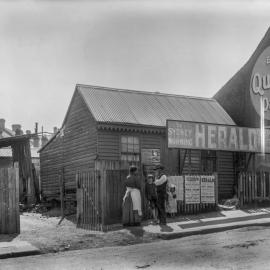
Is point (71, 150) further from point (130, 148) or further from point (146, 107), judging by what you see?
point (146, 107)

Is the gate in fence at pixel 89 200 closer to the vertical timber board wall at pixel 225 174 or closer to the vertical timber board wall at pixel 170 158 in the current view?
the vertical timber board wall at pixel 170 158

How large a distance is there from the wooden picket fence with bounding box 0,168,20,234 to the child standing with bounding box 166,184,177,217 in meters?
4.71

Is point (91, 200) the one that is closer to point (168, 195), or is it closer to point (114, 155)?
point (168, 195)

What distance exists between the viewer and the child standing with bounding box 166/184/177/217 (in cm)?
1505

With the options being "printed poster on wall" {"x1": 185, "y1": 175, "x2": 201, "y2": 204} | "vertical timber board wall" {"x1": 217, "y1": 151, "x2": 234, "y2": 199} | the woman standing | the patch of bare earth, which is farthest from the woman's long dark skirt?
"vertical timber board wall" {"x1": 217, "y1": 151, "x2": 234, "y2": 199}

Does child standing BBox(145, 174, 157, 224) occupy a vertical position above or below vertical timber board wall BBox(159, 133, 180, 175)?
below

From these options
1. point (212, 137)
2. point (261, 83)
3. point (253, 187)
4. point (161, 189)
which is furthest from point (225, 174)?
point (161, 189)

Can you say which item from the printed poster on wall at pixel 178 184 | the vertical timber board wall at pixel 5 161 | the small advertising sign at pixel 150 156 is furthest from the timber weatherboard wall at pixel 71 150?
the vertical timber board wall at pixel 5 161

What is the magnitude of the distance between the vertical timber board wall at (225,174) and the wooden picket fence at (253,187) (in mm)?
5926

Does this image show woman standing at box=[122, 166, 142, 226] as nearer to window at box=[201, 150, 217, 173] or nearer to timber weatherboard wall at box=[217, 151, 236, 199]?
window at box=[201, 150, 217, 173]

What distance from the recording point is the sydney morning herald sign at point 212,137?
1828 cm

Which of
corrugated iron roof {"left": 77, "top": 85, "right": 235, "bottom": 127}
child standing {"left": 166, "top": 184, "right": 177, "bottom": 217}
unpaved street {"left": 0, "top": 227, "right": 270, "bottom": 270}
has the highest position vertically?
corrugated iron roof {"left": 77, "top": 85, "right": 235, "bottom": 127}

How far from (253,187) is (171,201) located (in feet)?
13.3

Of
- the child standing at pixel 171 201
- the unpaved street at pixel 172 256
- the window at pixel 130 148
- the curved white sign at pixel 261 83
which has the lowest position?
the unpaved street at pixel 172 256
